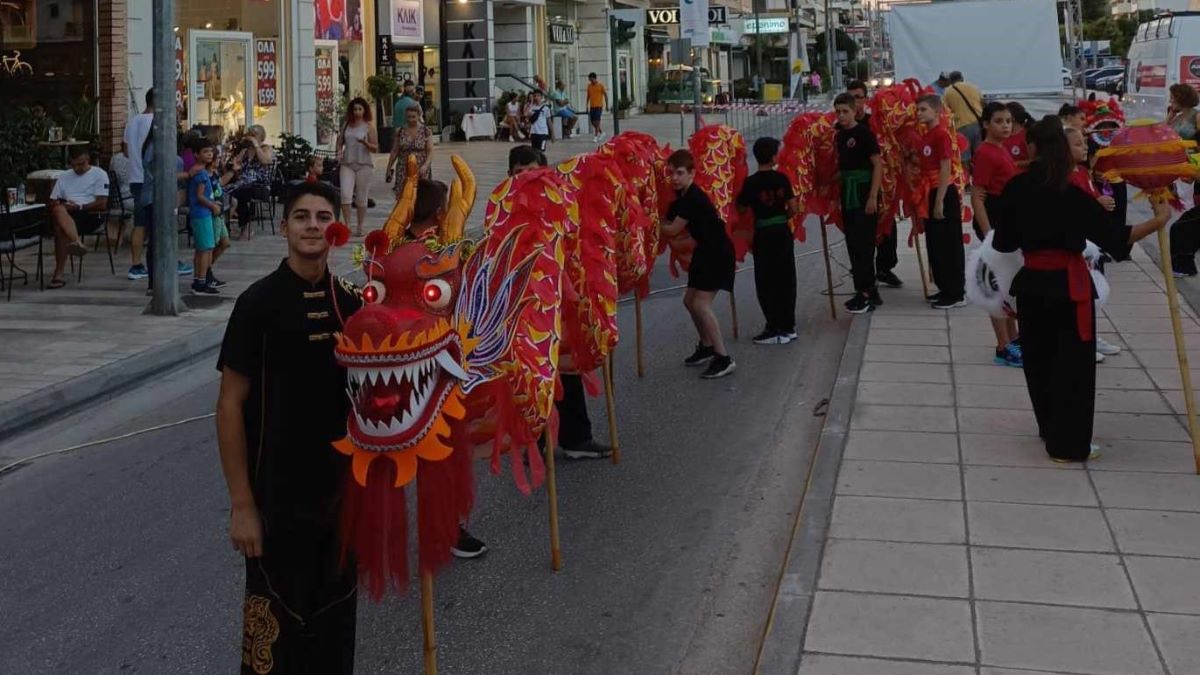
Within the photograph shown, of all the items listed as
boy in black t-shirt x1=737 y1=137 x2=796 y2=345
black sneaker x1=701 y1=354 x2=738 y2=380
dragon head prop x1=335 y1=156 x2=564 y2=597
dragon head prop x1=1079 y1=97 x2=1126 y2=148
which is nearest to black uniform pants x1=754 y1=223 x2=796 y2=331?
boy in black t-shirt x1=737 y1=137 x2=796 y2=345

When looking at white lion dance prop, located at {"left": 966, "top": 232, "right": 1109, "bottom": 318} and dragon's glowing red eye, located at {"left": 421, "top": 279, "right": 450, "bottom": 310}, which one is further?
white lion dance prop, located at {"left": 966, "top": 232, "right": 1109, "bottom": 318}

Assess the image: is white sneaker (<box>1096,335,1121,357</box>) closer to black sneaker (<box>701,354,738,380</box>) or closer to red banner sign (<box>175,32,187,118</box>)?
black sneaker (<box>701,354,738,380</box>)

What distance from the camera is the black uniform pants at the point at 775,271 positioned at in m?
10.9

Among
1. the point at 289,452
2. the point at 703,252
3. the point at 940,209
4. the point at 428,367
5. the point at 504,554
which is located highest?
the point at 940,209

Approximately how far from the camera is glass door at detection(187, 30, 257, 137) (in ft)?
70.3

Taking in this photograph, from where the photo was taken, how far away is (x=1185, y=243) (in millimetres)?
13148

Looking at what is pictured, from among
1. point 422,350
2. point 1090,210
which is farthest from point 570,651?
point 1090,210

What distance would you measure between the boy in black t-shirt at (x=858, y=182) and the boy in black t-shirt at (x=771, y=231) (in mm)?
903

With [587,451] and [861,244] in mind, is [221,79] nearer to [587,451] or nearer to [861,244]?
[861,244]

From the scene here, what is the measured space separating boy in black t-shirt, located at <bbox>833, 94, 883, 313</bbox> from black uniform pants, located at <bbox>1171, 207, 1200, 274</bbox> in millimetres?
3467

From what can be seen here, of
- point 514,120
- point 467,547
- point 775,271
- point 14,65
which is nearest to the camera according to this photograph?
point 467,547

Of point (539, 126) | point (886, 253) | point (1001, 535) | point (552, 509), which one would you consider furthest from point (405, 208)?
point (539, 126)

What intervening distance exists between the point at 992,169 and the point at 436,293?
6.76 m

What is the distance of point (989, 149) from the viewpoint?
993cm
